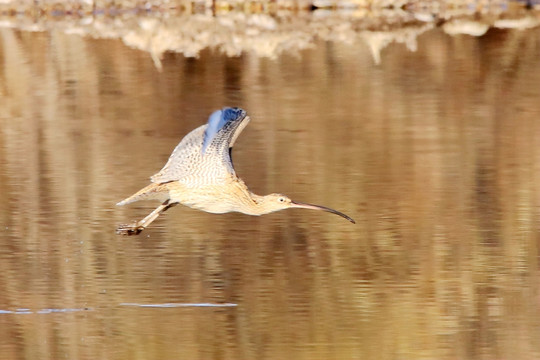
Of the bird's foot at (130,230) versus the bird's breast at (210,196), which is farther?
the bird's foot at (130,230)

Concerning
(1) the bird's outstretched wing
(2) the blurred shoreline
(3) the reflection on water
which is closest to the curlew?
(1) the bird's outstretched wing

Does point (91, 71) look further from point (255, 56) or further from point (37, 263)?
point (37, 263)

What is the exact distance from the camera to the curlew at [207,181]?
8216 millimetres

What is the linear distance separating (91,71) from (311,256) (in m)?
9.58

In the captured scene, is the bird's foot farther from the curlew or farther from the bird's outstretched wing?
the bird's outstretched wing

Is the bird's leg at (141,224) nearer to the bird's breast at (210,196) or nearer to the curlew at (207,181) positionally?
the curlew at (207,181)

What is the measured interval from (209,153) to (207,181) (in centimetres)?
17

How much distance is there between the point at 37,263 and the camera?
837cm

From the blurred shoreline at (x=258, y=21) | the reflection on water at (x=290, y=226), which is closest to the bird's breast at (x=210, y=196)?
the reflection on water at (x=290, y=226)

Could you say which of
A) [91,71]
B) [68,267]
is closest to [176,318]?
[68,267]

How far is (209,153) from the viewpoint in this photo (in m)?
8.27

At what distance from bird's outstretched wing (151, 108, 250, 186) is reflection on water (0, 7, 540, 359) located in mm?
486

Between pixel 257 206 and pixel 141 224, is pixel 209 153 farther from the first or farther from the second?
pixel 141 224

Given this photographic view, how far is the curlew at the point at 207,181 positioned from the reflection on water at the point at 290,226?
12.5 inches
